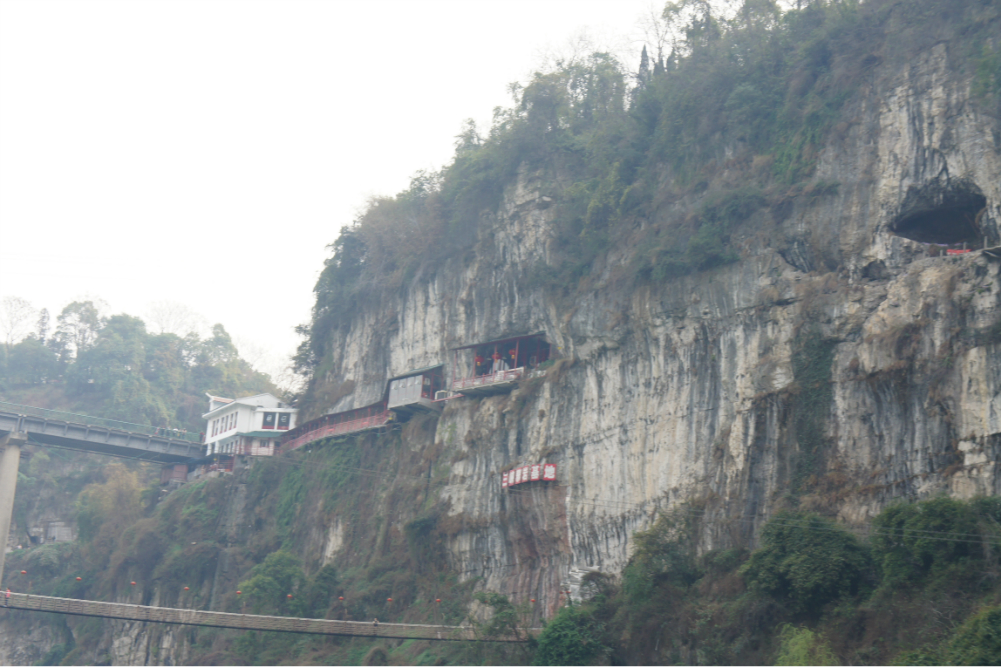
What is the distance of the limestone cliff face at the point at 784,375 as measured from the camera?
25844 millimetres

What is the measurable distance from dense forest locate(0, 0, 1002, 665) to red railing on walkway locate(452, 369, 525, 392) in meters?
3.71

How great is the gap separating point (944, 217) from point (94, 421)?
50193 millimetres

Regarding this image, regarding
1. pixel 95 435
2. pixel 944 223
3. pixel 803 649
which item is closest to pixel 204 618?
pixel 803 649

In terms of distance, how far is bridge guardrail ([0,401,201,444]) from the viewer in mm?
55344

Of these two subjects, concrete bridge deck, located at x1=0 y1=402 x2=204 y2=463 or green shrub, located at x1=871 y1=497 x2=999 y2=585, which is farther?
concrete bridge deck, located at x1=0 y1=402 x2=204 y2=463

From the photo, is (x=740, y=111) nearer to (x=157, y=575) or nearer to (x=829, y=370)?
(x=829, y=370)

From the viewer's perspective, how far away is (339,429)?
5038 centimetres

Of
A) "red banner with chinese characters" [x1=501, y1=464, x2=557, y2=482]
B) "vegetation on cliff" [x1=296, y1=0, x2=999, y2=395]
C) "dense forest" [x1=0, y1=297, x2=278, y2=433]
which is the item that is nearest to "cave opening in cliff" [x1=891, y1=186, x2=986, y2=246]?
"vegetation on cliff" [x1=296, y1=0, x2=999, y2=395]

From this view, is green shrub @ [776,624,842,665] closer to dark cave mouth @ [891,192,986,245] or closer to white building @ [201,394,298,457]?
dark cave mouth @ [891,192,986,245]

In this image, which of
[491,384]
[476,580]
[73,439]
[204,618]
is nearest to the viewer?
[204,618]

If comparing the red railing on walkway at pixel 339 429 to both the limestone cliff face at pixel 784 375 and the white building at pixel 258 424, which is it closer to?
the white building at pixel 258 424

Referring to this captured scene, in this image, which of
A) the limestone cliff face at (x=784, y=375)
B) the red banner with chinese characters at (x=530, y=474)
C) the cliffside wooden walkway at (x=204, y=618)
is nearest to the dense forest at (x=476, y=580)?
the limestone cliff face at (x=784, y=375)

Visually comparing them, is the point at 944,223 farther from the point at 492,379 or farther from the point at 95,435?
the point at 95,435

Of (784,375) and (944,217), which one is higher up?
(944,217)
